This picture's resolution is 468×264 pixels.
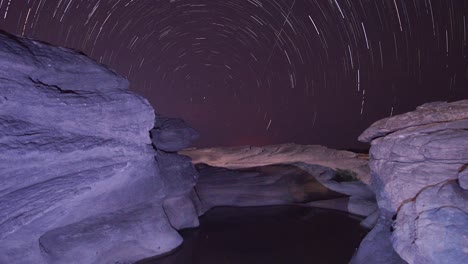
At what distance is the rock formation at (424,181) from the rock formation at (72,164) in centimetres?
1034

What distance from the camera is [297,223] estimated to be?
18969mm

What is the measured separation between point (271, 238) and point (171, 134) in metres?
10.9

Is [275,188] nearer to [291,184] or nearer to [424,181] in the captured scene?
[291,184]

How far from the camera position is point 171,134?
22797 mm

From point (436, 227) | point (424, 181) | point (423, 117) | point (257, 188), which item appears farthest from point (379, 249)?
point (257, 188)

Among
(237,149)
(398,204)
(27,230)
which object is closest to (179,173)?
(27,230)

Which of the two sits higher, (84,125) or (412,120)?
(412,120)

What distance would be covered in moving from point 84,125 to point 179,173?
7322mm

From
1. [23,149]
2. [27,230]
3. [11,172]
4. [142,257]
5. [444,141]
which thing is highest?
[444,141]

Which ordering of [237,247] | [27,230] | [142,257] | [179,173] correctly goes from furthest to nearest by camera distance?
1. [179,173]
2. [237,247]
3. [142,257]
4. [27,230]

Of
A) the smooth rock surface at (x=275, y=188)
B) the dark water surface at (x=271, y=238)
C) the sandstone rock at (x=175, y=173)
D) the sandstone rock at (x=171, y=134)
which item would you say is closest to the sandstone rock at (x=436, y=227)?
the dark water surface at (x=271, y=238)

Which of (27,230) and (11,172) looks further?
(27,230)

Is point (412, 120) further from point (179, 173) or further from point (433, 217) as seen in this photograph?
point (179, 173)

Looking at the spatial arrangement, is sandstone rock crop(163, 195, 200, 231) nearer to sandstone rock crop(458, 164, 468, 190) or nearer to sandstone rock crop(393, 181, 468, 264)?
sandstone rock crop(393, 181, 468, 264)
